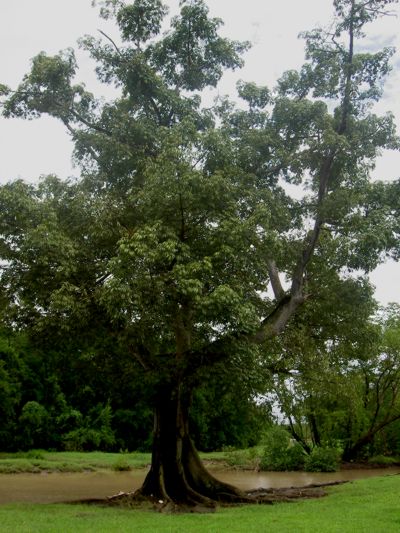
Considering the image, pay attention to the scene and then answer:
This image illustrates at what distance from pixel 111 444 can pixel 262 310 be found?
27.0 meters

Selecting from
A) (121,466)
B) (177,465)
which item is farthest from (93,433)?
(177,465)

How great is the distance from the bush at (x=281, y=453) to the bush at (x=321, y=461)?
0.75 m

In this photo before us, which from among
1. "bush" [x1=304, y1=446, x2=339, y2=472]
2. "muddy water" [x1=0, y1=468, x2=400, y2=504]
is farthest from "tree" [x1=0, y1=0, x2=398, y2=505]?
"bush" [x1=304, y1=446, x2=339, y2=472]

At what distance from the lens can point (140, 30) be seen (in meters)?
17.5

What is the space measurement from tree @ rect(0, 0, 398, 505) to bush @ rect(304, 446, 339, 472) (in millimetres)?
16503

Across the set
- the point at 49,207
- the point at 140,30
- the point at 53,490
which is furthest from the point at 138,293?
the point at 53,490

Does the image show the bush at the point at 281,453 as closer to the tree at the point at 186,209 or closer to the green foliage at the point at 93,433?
the green foliage at the point at 93,433

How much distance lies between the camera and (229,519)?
12750 mm

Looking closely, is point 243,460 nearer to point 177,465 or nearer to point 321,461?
point 321,461

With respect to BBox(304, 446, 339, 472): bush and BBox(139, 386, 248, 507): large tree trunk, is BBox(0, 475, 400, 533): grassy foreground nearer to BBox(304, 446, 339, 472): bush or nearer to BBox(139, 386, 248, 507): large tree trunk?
BBox(139, 386, 248, 507): large tree trunk

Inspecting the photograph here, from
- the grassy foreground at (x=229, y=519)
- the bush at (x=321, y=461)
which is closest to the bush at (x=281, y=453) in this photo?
the bush at (x=321, y=461)

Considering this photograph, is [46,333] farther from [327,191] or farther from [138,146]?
[327,191]

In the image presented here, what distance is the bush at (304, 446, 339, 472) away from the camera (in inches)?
1255

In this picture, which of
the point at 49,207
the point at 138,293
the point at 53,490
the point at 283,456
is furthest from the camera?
the point at 283,456
